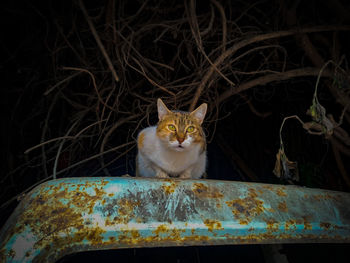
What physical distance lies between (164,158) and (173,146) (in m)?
0.11

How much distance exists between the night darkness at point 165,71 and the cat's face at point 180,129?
0.20 meters

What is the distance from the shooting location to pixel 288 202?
75 centimetres

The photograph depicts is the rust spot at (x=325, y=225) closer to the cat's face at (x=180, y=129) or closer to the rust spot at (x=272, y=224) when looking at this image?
the rust spot at (x=272, y=224)

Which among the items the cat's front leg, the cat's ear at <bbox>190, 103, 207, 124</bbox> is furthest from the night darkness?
the cat's front leg

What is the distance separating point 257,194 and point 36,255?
64cm

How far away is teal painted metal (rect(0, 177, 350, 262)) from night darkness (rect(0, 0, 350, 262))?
54 centimetres

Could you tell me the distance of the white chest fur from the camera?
5.10 feet

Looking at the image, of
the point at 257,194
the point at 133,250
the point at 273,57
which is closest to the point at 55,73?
the point at 133,250

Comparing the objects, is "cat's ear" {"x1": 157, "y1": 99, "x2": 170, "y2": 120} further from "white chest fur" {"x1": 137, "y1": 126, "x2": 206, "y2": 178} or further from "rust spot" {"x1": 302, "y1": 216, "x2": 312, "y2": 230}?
"rust spot" {"x1": 302, "y1": 216, "x2": 312, "y2": 230}

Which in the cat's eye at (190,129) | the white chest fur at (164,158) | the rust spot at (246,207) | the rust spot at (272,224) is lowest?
the white chest fur at (164,158)

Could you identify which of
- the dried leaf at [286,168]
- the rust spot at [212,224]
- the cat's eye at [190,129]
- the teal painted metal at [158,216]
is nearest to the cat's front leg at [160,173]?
the cat's eye at [190,129]

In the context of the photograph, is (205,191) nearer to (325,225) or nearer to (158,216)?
(158,216)

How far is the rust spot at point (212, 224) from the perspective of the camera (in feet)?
2.06

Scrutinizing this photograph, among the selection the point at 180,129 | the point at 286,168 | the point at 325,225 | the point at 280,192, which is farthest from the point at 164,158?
the point at 325,225
